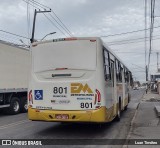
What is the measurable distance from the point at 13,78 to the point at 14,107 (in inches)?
68.5

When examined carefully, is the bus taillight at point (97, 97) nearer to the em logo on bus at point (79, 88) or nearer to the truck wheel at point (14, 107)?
the em logo on bus at point (79, 88)

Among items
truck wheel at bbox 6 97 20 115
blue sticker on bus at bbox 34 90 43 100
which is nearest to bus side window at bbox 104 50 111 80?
blue sticker on bus at bbox 34 90 43 100

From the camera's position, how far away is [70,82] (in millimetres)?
10664

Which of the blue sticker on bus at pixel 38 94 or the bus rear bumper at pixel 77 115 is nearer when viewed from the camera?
the bus rear bumper at pixel 77 115

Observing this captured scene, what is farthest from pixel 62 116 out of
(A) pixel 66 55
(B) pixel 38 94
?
(A) pixel 66 55

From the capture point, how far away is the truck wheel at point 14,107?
19422mm

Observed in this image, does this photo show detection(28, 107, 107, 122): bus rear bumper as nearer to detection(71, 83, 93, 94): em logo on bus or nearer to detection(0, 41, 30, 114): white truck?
detection(71, 83, 93, 94): em logo on bus

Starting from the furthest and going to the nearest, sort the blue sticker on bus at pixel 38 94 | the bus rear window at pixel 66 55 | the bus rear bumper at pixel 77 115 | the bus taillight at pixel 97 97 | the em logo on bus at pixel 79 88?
the blue sticker on bus at pixel 38 94
the bus rear window at pixel 66 55
the em logo on bus at pixel 79 88
the bus taillight at pixel 97 97
the bus rear bumper at pixel 77 115

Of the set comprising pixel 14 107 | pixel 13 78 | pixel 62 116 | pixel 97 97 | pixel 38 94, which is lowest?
pixel 14 107

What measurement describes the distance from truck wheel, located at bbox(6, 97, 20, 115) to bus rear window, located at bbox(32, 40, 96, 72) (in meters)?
8.68

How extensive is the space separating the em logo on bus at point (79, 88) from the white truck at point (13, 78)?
27.5ft

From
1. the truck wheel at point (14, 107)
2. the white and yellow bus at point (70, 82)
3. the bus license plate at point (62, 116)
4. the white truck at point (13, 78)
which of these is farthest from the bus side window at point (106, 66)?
the truck wheel at point (14, 107)

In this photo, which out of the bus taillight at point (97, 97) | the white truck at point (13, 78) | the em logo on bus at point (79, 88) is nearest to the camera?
the bus taillight at point (97, 97)

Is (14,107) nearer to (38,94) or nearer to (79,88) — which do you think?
(38,94)
